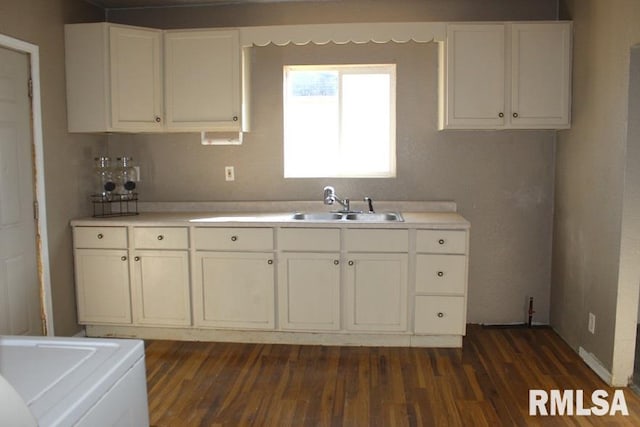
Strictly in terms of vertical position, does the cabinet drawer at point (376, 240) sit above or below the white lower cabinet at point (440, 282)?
above

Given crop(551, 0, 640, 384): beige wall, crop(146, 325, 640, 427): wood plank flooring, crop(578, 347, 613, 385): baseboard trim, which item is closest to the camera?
crop(146, 325, 640, 427): wood plank flooring

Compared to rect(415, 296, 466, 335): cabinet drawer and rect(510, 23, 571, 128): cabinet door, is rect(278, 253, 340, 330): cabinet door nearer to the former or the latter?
rect(415, 296, 466, 335): cabinet drawer

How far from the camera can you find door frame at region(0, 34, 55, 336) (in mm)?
3236

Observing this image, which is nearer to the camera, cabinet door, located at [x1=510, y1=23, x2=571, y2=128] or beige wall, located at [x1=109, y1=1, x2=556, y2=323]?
cabinet door, located at [x1=510, y1=23, x2=571, y2=128]

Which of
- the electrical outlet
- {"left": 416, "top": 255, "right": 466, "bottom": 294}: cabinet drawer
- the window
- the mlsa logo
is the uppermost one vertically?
Answer: the window

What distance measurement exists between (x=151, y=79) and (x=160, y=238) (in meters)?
1.07

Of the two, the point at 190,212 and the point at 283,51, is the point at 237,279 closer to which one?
the point at 190,212

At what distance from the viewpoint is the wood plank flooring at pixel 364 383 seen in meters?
2.57

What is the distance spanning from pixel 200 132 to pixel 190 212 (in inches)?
23.4

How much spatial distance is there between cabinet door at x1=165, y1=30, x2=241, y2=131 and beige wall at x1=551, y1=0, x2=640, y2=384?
7.12 ft

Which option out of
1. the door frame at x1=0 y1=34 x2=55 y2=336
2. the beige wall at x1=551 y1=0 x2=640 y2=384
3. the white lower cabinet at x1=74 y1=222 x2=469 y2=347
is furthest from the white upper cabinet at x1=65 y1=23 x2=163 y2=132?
the beige wall at x1=551 y1=0 x2=640 y2=384

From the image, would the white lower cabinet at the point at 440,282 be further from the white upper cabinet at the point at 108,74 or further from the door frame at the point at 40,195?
the door frame at the point at 40,195

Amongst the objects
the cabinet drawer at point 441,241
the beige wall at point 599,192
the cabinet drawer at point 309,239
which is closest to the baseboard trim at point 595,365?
the beige wall at point 599,192

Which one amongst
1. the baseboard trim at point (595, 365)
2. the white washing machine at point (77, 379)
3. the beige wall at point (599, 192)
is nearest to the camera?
the white washing machine at point (77, 379)
